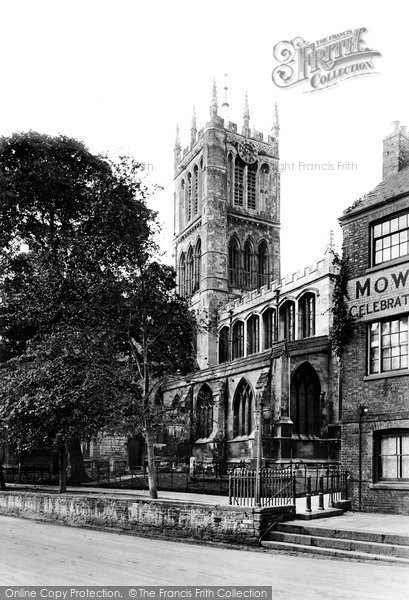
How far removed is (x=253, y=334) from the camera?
5531 centimetres

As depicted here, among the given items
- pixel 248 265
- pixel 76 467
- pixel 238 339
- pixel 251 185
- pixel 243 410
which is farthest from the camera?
pixel 251 185

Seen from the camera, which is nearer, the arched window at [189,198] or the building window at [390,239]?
the building window at [390,239]

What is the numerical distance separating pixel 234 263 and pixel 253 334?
501 inches

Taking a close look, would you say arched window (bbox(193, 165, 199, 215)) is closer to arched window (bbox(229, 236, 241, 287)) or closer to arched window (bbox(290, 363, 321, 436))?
arched window (bbox(229, 236, 241, 287))

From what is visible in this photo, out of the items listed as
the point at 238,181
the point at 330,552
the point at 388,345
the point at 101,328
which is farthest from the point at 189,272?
the point at 330,552

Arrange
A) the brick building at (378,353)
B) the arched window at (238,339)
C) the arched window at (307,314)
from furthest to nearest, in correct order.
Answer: the arched window at (238,339)
the arched window at (307,314)
the brick building at (378,353)

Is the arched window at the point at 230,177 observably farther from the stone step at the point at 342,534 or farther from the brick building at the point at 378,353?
the stone step at the point at 342,534

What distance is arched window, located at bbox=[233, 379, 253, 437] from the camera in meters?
43.0

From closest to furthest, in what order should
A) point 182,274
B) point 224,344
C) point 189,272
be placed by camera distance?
point 224,344
point 189,272
point 182,274

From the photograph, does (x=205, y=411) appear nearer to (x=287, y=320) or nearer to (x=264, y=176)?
(x=287, y=320)

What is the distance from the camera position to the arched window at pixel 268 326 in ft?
172

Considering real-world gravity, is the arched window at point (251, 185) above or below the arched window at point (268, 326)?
above

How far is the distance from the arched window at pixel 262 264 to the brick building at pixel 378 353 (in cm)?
4874

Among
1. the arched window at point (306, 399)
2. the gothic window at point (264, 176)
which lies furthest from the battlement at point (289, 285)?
the gothic window at point (264, 176)
